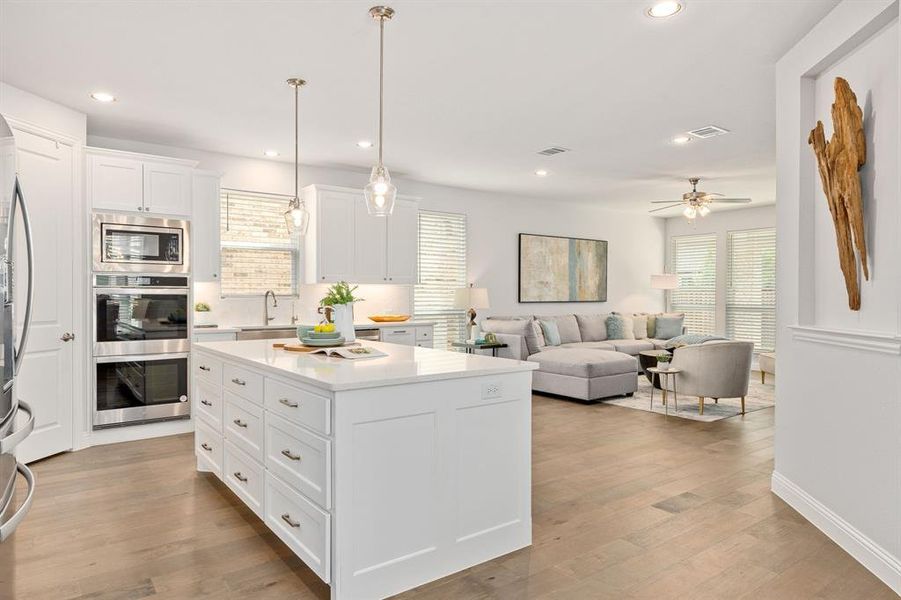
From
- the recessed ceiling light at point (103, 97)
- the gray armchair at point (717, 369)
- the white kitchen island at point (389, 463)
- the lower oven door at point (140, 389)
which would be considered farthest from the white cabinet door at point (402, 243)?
the white kitchen island at point (389, 463)

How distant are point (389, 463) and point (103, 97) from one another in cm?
366

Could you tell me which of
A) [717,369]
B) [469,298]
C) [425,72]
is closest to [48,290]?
[425,72]

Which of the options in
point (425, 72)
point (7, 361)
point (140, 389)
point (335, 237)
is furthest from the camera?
point (335, 237)

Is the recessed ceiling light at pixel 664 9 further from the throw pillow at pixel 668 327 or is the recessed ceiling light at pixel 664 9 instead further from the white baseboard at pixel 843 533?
the throw pillow at pixel 668 327

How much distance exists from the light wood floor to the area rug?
54.3 inches

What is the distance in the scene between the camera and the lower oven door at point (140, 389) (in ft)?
15.8

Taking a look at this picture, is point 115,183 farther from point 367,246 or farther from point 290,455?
point 290,455

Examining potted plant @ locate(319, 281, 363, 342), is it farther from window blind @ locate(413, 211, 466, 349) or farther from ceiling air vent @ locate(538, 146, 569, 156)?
window blind @ locate(413, 211, 466, 349)

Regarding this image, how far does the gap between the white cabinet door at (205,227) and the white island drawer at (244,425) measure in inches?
91.5

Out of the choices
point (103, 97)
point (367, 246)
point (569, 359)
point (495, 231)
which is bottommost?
point (569, 359)

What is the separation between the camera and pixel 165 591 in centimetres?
243

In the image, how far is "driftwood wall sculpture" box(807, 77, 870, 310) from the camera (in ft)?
9.01

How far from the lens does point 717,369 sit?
5.81 metres

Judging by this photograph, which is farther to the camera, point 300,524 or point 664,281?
point 664,281
